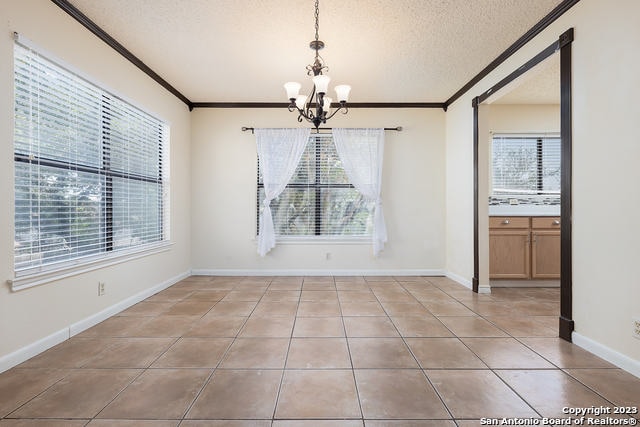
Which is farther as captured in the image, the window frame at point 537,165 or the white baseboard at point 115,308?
the window frame at point 537,165

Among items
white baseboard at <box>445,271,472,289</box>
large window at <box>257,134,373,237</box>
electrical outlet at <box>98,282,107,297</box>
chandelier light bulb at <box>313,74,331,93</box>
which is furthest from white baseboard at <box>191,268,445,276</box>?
chandelier light bulb at <box>313,74,331,93</box>

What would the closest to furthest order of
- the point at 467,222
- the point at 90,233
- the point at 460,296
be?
the point at 90,233
the point at 460,296
the point at 467,222

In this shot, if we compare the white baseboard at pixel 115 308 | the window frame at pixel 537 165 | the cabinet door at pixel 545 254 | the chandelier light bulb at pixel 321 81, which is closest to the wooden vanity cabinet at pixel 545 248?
the cabinet door at pixel 545 254

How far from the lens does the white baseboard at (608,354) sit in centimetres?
190

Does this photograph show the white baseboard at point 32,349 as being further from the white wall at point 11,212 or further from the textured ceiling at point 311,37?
the textured ceiling at point 311,37

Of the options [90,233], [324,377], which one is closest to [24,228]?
[90,233]

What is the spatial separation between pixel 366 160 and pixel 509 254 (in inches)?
92.1

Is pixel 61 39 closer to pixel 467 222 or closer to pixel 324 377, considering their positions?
pixel 324 377

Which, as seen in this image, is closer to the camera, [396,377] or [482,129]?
[396,377]

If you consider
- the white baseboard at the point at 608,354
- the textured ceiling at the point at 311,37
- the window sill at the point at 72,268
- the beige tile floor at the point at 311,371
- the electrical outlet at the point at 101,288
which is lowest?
the beige tile floor at the point at 311,371

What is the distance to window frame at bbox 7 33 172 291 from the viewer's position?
2115 millimetres

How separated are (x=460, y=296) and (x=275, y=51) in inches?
136

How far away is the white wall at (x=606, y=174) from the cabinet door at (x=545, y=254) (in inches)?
75.5

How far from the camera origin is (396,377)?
6.12 ft
